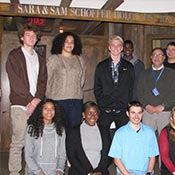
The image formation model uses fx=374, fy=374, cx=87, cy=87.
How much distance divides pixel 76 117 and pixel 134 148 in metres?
0.85

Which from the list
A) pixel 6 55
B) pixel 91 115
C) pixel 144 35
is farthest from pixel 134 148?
pixel 6 55

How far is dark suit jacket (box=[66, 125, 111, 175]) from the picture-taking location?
4078mm

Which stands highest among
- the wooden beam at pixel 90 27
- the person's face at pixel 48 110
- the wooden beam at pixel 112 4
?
the wooden beam at pixel 90 27

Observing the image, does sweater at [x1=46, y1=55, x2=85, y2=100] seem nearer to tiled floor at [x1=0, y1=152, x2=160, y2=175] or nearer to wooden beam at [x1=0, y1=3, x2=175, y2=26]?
wooden beam at [x1=0, y1=3, x2=175, y2=26]

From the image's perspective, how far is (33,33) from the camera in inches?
169

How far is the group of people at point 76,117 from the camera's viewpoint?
159 inches

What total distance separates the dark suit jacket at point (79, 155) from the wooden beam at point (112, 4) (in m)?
1.80

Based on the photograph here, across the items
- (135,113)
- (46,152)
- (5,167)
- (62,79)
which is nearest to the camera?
(135,113)

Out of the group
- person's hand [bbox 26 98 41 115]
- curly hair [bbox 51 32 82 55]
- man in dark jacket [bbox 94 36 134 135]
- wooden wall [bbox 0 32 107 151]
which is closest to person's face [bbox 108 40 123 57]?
man in dark jacket [bbox 94 36 134 135]

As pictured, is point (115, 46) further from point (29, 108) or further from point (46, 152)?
point (46, 152)

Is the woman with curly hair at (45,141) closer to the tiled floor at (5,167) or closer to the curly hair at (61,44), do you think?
the curly hair at (61,44)

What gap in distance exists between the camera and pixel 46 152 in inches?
162

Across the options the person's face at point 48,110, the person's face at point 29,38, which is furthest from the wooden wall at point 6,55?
the person's face at point 48,110

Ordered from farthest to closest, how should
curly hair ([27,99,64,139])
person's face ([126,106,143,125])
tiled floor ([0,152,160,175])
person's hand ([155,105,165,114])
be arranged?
1. tiled floor ([0,152,160,175])
2. person's hand ([155,105,165,114])
3. curly hair ([27,99,64,139])
4. person's face ([126,106,143,125])
